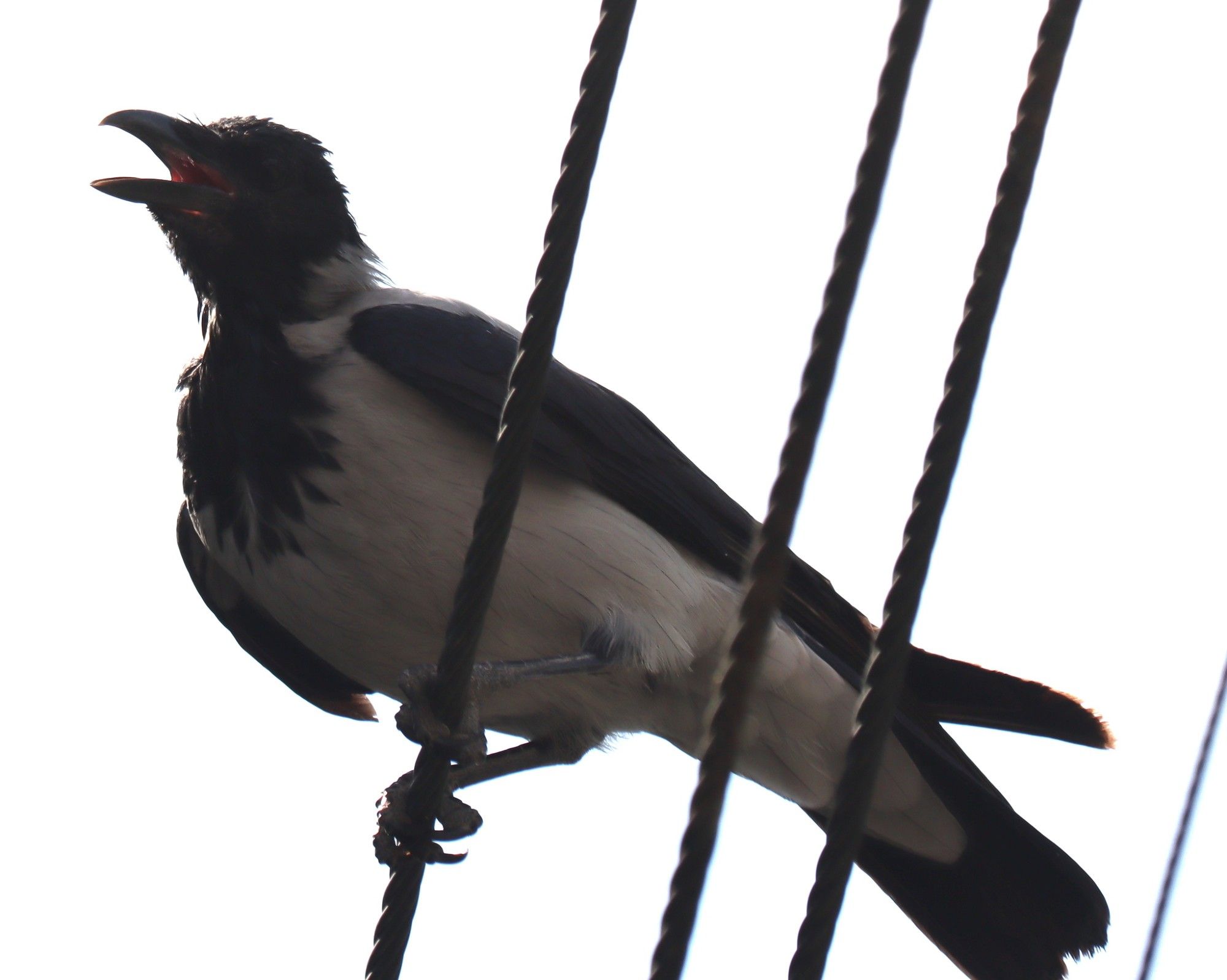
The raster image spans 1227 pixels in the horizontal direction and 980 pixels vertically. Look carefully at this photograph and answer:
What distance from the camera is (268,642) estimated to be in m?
5.25

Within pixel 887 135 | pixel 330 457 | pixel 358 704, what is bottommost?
pixel 358 704

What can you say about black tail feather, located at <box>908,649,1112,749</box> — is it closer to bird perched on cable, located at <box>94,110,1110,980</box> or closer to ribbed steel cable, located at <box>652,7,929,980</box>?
bird perched on cable, located at <box>94,110,1110,980</box>

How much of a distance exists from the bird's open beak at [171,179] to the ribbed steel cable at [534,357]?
262 centimetres

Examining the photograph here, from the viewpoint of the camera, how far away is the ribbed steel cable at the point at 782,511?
1989 millimetres

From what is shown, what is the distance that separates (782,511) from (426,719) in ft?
5.95

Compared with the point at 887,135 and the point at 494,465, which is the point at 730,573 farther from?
the point at 887,135

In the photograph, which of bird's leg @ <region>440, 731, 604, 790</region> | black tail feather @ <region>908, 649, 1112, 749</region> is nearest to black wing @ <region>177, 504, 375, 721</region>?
bird's leg @ <region>440, 731, 604, 790</region>

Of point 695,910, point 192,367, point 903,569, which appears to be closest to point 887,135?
point 903,569

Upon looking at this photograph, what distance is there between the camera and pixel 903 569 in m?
2.23

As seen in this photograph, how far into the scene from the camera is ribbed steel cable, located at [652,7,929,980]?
78.3 inches

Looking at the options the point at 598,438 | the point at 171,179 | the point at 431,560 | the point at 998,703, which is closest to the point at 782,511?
the point at 431,560

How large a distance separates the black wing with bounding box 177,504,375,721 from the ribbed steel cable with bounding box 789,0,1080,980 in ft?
10.5

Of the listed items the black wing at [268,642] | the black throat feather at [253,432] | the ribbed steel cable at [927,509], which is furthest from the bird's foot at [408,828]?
the ribbed steel cable at [927,509]

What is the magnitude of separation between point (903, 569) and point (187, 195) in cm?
346
